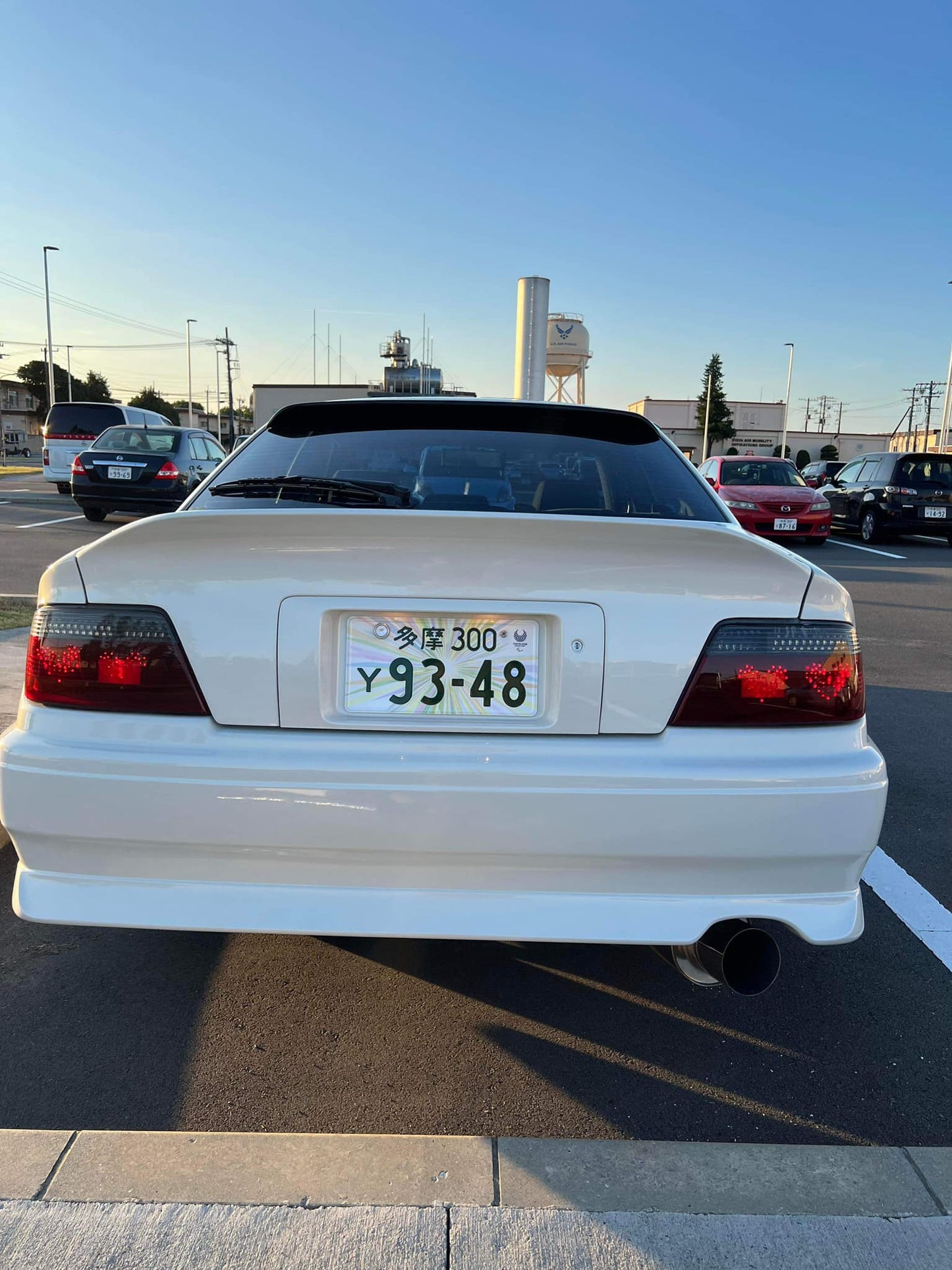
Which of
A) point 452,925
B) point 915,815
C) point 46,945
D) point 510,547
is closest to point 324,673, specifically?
point 510,547

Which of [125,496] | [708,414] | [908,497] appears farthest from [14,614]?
[708,414]

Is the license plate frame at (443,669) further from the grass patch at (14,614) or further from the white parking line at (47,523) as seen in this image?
the white parking line at (47,523)

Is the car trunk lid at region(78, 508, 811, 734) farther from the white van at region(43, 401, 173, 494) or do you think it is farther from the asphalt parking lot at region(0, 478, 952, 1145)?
the white van at region(43, 401, 173, 494)

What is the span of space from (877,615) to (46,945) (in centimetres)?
816

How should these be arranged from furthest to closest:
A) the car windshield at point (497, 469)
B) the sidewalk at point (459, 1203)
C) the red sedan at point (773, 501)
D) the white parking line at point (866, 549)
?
1. the red sedan at point (773, 501)
2. the white parking line at point (866, 549)
3. the car windshield at point (497, 469)
4. the sidewalk at point (459, 1203)

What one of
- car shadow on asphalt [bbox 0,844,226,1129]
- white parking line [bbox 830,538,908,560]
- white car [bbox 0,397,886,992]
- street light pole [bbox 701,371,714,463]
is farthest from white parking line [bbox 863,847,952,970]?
street light pole [bbox 701,371,714,463]

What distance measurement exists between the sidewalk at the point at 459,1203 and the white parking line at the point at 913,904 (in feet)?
3.18

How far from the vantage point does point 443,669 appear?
1.84m

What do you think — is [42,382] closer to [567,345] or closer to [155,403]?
[155,403]

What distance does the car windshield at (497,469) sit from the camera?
2.65 meters

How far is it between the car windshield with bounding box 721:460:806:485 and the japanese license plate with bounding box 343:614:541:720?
47.1 ft

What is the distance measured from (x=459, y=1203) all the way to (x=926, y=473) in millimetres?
16990

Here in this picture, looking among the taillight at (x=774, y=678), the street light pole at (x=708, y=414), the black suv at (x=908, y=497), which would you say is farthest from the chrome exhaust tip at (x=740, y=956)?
the street light pole at (x=708, y=414)

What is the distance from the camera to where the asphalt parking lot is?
201 centimetres
